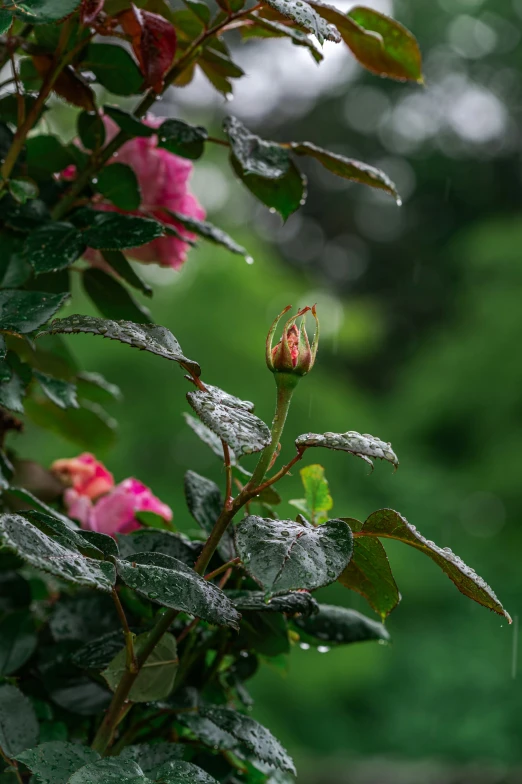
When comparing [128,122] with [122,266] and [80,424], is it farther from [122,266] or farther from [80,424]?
[80,424]

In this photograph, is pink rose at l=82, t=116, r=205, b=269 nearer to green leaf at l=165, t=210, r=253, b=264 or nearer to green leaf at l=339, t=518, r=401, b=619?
green leaf at l=165, t=210, r=253, b=264

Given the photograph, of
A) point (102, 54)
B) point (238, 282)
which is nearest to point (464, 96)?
point (238, 282)

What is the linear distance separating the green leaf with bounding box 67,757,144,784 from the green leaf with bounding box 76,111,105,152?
29 centimetres

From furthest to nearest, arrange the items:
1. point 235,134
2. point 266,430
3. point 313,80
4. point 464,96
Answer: point 313,80
point 464,96
point 235,134
point 266,430

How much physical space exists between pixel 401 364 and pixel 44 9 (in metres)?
5.41

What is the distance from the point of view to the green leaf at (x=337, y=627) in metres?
0.41

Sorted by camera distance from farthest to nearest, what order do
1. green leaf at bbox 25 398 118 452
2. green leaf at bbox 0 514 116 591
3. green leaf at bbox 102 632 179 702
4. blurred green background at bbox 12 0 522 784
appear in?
blurred green background at bbox 12 0 522 784 < green leaf at bbox 25 398 118 452 < green leaf at bbox 102 632 179 702 < green leaf at bbox 0 514 116 591

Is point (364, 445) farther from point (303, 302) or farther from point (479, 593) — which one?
point (303, 302)

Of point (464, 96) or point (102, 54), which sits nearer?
point (102, 54)

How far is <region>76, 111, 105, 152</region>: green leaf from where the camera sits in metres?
0.43

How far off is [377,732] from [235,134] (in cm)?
331

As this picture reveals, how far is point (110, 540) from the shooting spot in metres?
0.31

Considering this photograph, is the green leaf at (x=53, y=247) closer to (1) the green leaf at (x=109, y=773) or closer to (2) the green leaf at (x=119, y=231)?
(2) the green leaf at (x=119, y=231)

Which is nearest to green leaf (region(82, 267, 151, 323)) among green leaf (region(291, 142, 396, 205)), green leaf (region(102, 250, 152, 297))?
green leaf (region(102, 250, 152, 297))
